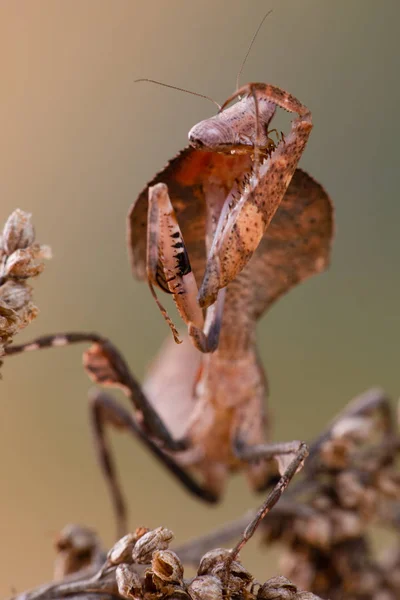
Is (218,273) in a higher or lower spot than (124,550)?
higher

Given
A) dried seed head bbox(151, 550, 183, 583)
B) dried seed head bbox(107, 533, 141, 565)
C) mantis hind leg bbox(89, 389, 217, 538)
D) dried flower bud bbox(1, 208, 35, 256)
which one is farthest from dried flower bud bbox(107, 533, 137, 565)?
mantis hind leg bbox(89, 389, 217, 538)

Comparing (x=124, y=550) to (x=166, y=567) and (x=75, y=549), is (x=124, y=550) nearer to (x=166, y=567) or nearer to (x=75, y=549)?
(x=166, y=567)

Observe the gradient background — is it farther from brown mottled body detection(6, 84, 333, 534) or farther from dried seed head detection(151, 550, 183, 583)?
dried seed head detection(151, 550, 183, 583)

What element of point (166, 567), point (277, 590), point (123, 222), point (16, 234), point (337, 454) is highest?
point (123, 222)

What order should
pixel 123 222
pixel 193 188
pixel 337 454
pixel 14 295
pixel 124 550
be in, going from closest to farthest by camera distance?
pixel 124 550 < pixel 14 295 < pixel 193 188 < pixel 337 454 < pixel 123 222

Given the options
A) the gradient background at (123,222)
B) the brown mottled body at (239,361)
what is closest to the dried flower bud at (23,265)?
the brown mottled body at (239,361)

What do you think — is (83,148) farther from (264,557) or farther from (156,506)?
(264,557)

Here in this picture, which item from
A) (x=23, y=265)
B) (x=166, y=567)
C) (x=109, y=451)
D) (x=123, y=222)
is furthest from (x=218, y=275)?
(x=123, y=222)
